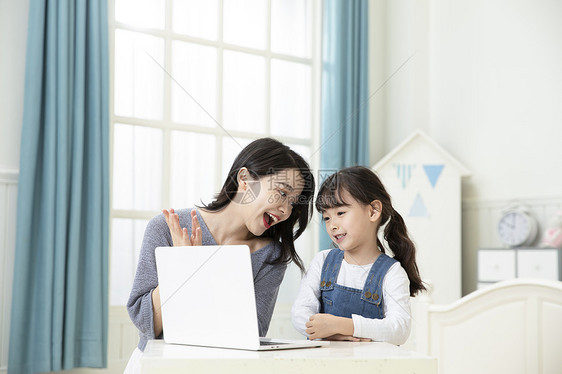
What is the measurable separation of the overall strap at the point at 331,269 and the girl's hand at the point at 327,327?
0.29m

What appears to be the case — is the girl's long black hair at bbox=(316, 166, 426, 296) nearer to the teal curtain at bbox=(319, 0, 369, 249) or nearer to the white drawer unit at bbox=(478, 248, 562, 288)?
the white drawer unit at bbox=(478, 248, 562, 288)

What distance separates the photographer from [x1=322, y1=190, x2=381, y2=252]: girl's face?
1.39 m

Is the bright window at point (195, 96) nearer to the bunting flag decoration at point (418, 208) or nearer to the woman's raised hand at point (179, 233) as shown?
the bunting flag decoration at point (418, 208)

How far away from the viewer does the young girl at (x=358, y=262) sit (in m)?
1.35

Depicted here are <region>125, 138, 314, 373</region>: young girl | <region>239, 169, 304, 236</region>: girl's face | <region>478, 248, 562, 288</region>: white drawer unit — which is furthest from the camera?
<region>478, 248, 562, 288</region>: white drawer unit

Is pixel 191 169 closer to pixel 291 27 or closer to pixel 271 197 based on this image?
pixel 291 27

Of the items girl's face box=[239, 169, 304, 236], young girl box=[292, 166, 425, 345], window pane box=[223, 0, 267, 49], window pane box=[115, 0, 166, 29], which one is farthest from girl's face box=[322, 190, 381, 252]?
window pane box=[223, 0, 267, 49]

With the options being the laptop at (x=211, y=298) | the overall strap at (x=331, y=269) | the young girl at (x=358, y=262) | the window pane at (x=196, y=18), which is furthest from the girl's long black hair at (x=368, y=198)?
the window pane at (x=196, y=18)

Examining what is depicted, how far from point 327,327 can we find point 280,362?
333 mm

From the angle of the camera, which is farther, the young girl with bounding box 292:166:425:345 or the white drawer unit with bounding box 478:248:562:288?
the white drawer unit with bounding box 478:248:562:288

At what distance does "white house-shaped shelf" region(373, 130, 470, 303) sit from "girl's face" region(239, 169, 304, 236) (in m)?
1.88

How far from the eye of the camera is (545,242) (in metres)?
2.77

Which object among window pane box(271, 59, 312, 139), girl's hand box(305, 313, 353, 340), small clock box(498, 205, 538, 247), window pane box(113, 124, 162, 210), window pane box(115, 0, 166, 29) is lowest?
girl's hand box(305, 313, 353, 340)

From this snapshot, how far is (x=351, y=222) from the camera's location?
4.57ft
